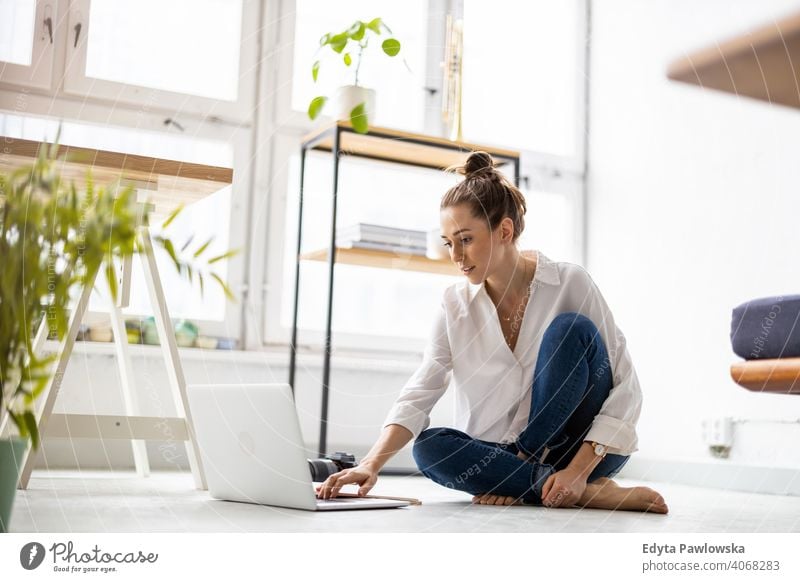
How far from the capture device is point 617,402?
1143mm

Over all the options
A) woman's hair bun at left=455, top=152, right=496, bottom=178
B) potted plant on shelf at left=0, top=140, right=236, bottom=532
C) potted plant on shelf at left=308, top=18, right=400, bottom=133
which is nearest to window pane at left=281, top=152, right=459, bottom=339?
potted plant on shelf at left=308, top=18, right=400, bottom=133

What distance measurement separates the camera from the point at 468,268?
1222mm

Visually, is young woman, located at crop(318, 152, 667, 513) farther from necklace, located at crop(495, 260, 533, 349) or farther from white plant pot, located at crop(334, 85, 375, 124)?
white plant pot, located at crop(334, 85, 375, 124)

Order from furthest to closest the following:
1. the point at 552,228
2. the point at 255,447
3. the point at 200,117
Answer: the point at 552,228, the point at 200,117, the point at 255,447

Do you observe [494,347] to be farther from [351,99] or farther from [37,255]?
[37,255]

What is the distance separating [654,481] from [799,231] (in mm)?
515

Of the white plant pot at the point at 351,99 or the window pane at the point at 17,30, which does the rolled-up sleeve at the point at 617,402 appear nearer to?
the white plant pot at the point at 351,99

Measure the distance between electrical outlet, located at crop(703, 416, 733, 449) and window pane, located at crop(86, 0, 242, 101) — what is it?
3.71 ft

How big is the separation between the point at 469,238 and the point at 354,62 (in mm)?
425

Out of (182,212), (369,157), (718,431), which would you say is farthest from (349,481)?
(718,431)

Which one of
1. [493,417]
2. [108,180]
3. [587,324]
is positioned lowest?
[493,417]

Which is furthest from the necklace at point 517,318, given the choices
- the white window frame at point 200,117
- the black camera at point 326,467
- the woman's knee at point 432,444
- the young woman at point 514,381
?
the white window frame at point 200,117

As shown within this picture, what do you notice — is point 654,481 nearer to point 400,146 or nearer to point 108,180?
point 400,146
